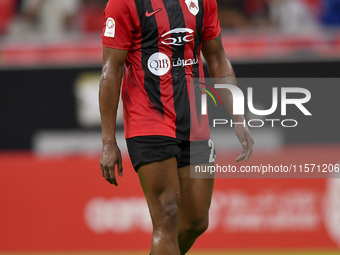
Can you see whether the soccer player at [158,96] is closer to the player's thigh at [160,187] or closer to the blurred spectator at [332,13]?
the player's thigh at [160,187]

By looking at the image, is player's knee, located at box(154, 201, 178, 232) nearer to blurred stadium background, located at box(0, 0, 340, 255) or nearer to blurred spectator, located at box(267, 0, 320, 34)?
blurred stadium background, located at box(0, 0, 340, 255)

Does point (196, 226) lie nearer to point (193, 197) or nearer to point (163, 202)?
point (193, 197)

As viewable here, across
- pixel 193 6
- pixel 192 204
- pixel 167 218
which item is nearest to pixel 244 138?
pixel 192 204

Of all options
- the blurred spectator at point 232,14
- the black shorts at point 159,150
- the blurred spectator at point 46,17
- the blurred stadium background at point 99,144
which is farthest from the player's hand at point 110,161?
the blurred spectator at point 232,14

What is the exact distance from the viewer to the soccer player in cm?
342

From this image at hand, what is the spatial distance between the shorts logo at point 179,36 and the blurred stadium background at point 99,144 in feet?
8.18

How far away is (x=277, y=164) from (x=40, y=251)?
2.60 m

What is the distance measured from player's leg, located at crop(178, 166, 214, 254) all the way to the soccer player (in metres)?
0.01

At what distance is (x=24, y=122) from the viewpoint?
22.9 feet

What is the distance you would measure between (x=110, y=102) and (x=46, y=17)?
4569mm

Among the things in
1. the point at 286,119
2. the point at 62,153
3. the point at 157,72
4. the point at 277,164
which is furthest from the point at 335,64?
the point at 157,72

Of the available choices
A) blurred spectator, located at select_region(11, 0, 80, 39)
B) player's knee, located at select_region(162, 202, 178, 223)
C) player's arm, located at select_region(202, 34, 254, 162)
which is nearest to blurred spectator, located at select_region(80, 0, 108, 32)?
blurred spectator, located at select_region(11, 0, 80, 39)

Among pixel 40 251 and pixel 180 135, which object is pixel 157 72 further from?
pixel 40 251

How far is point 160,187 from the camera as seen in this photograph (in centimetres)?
348
